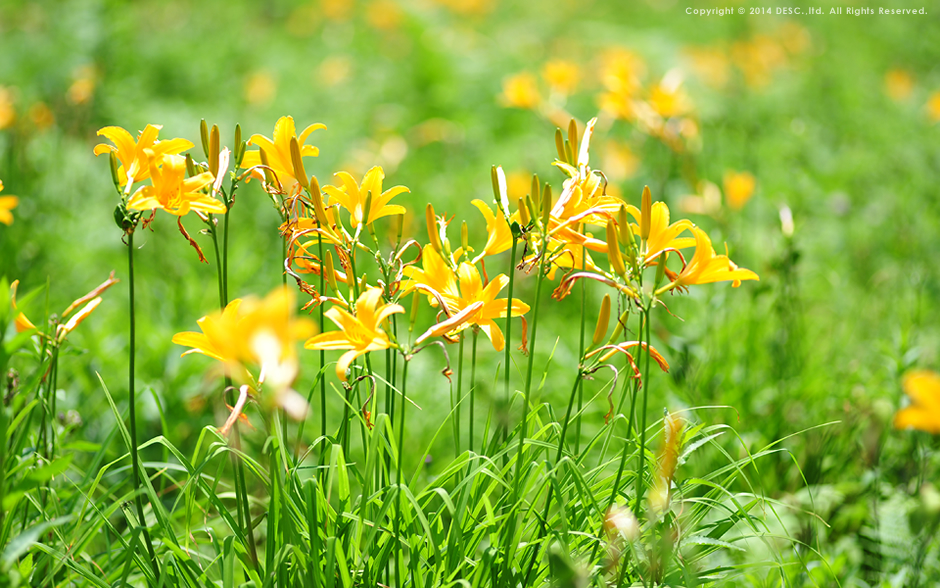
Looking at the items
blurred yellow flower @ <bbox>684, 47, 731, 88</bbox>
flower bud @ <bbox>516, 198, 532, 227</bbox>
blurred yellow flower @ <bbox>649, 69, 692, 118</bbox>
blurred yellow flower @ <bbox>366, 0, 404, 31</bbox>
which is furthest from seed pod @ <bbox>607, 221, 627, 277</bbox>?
blurred yellow flower @ <bbox>366, 0, 404, 31</bbox>

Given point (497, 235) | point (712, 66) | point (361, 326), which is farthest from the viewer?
point (712, 66)

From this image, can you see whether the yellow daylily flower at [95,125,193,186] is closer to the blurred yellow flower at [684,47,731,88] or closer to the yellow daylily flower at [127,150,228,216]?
the yellow daylily flower at [127,150,228,216]

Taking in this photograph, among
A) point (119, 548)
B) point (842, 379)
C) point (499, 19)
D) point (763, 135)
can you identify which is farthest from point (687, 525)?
point (499, 19)

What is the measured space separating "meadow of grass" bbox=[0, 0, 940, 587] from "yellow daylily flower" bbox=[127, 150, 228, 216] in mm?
60

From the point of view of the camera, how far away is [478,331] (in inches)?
56.1

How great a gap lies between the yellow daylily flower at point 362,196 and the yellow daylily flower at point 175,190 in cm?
22

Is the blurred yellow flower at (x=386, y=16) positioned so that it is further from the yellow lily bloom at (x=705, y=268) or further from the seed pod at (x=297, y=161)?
the yellow lily bloom at (x=705, y=268)

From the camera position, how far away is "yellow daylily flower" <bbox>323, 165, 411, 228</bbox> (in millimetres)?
1189

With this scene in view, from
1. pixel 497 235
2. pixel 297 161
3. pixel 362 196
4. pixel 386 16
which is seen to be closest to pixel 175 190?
pixel 297 161

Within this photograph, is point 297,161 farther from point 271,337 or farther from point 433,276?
point 271,337

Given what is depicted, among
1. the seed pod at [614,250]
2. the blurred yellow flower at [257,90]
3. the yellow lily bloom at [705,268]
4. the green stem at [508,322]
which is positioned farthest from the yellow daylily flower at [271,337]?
the blurred yellow flower at [257,90]

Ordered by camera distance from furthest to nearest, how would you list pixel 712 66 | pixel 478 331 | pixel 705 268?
1. pixel 712 66
2. pixel 478 331
3. pixel 705 268

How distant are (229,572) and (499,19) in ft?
40.9

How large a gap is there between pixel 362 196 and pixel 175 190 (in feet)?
1.08
